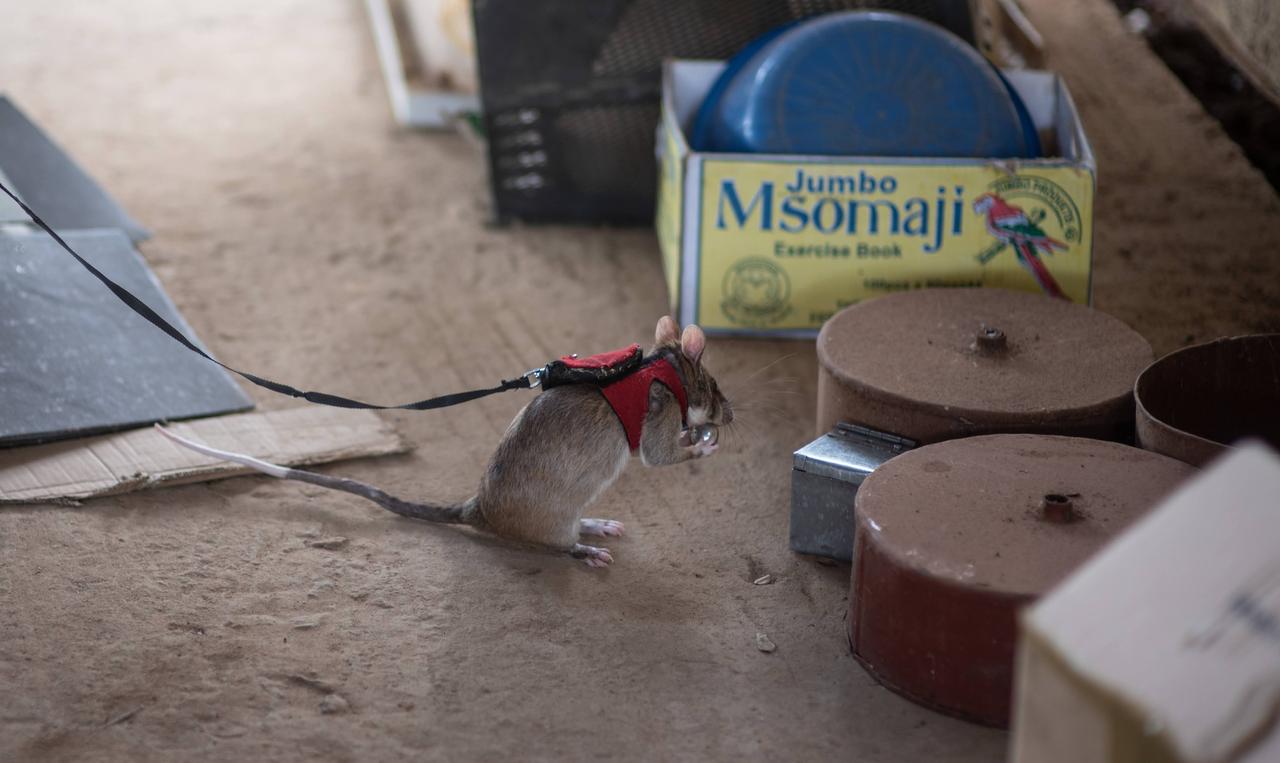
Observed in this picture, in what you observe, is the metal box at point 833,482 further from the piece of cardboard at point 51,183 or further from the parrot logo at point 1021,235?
the piece of cardboard at point 51,183

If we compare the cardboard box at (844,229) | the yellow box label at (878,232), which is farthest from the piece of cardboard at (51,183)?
the yellow box label at (878,232)

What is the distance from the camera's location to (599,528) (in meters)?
3.62

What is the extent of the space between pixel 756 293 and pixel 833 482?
4.74 ft

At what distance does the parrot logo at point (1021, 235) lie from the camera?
14.5 ft

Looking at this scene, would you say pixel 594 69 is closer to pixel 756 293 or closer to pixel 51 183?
pixel 756 293

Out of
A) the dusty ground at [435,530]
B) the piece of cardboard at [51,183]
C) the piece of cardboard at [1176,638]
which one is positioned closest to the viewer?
the piece of cardboard at [1176,638]

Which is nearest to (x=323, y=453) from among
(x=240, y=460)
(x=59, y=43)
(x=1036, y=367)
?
(x=240, y=460)

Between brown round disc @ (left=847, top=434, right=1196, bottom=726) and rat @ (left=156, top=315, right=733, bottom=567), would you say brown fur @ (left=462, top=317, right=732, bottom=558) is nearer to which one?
rat @ (left=156, top=315, right=733, bottom=567)

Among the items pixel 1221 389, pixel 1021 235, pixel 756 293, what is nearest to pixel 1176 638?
pixel 1221 389

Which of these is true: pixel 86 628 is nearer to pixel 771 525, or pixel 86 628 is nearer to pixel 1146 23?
pixel 771 525

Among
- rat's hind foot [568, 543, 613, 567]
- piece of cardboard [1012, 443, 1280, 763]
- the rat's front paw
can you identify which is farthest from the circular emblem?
piece of cardboard [1012, 443, 1280, 763]

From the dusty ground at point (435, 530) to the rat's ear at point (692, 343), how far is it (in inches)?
21.8

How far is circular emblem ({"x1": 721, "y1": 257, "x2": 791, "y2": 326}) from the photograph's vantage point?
4656 mm

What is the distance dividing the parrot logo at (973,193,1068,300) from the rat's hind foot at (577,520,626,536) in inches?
68.5
